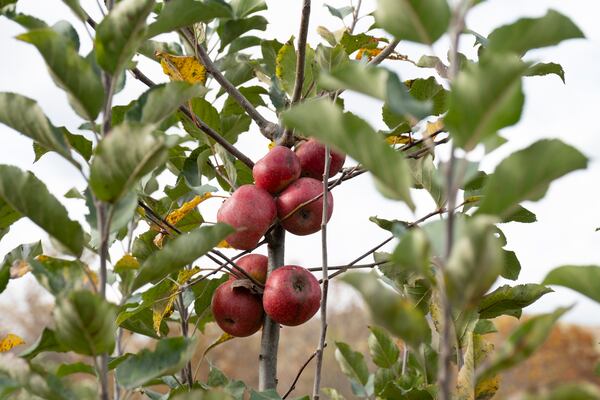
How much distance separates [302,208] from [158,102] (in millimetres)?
484

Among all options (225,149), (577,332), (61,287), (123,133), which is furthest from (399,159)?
(577,332)

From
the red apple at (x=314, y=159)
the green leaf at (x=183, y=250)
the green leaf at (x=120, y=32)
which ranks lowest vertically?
the green leaf at (x=183, y=250)

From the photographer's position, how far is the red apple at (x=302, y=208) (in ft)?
3.61

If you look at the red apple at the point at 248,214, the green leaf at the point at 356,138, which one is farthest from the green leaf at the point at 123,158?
the red apple at the point at 248,214

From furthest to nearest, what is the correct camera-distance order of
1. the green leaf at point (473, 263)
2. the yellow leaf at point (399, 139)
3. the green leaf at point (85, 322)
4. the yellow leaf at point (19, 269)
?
the yellow leaf at point (399, 139) → the yellow leaf at point (19, 269) → the green leaf at point (85, 322) → the green leaf at point (473, 263)

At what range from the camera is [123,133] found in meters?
0.58

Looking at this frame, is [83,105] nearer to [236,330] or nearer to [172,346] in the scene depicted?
[172,346]

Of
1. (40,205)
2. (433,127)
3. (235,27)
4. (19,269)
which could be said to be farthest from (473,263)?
(235,27)

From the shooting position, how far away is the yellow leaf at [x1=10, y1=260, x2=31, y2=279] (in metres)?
0.83

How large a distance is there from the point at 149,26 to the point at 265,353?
0.60m

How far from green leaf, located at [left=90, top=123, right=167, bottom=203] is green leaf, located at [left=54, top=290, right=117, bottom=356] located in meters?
0.10

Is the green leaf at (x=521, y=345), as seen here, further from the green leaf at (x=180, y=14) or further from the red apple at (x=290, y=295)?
the red apple at (x=290, y=295)

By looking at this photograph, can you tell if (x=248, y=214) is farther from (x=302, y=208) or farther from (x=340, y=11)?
(x=340, y=11)

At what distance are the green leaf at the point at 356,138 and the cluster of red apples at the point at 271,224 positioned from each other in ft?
1.82
